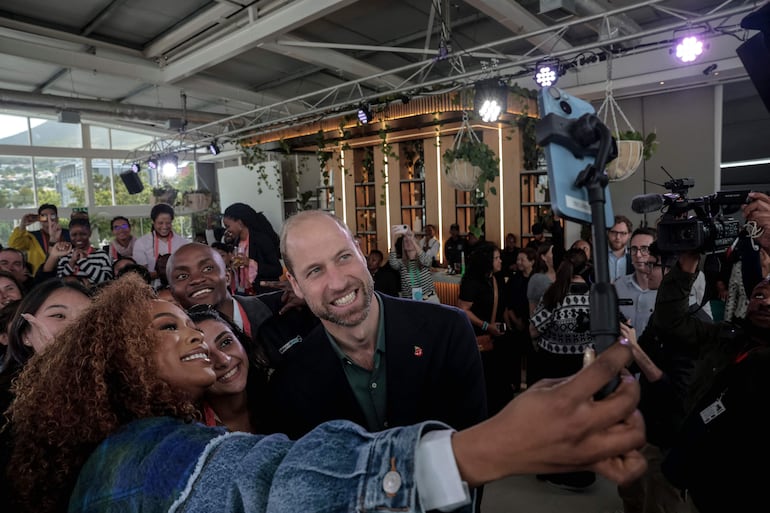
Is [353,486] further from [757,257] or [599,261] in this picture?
[757,257]

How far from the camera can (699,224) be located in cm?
135

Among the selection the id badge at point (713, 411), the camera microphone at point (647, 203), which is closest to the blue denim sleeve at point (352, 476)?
the camera microphone at point (647, 203)

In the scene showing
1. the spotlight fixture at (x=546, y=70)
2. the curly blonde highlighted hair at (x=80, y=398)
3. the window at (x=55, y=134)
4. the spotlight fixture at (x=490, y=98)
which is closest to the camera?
the curly blonde highlighted hair at (x=80, y=398)

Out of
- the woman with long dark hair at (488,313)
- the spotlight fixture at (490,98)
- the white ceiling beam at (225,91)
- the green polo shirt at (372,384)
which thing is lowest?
the woman with long dark hair at (488,313)

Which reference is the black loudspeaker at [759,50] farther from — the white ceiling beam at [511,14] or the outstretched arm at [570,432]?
the white ceiling beam at [511,14]

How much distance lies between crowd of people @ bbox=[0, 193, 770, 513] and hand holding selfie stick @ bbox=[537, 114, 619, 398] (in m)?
0.02

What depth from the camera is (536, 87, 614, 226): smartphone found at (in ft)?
1.88

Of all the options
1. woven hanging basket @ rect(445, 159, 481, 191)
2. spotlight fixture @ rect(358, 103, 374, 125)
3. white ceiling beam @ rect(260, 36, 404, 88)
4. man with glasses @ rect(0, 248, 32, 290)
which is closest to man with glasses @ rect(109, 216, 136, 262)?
man with glasses @ rect(0, 248, 32, 290)

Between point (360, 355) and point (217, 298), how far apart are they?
3.17ft

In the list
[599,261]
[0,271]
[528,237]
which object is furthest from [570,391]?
[528,237]

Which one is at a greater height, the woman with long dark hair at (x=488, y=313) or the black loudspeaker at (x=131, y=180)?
the black loudspeaker at (x=131, y=180)

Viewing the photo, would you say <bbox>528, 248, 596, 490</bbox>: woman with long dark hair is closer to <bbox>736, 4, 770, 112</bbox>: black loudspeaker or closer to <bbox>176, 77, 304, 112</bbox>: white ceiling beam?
<bbox>736, 4, 770, 112</bbox>: black loudspeaker

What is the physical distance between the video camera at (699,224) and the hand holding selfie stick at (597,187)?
0.84m

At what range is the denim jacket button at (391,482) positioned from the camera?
480 mm
